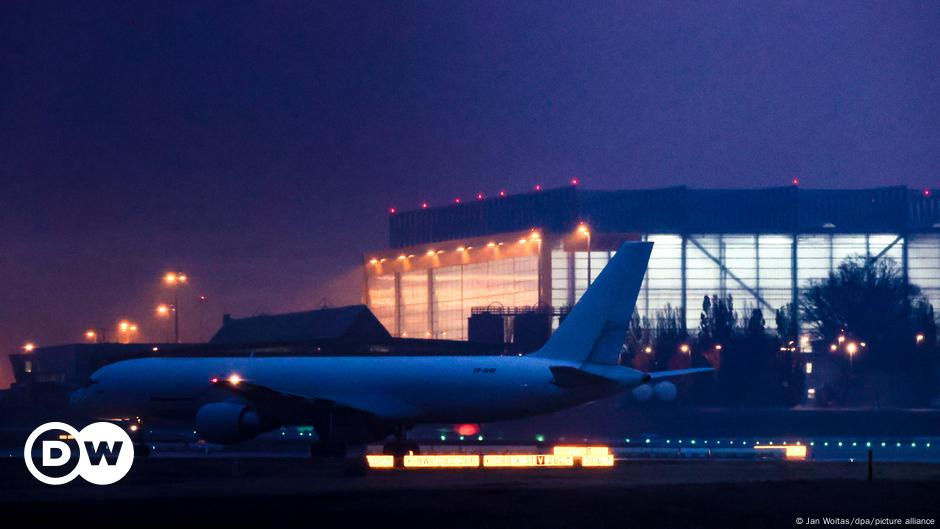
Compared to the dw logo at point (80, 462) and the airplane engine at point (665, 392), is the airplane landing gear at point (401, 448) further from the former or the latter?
the airplane engine at point (665, 392)

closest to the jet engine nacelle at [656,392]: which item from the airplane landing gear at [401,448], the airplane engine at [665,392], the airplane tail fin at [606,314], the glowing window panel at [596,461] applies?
the airplane engine at [665,392]

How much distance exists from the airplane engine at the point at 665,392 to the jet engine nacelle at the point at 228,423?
4890cm

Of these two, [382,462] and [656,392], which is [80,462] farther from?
[656,392]

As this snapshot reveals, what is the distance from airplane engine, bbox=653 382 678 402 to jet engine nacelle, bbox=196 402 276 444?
4890 cm

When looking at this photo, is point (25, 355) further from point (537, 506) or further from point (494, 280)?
point (537, 506)

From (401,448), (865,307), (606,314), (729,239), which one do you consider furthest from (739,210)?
(401,448)

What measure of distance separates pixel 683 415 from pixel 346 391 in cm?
4737

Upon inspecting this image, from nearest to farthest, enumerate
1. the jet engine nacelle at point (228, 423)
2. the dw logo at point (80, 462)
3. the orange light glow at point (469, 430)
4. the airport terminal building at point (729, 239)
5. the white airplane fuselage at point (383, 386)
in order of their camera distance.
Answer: the dw logo at point (80, 462)
the white airplane fuselage at point (383, 386)
the jet engine nacelle at point (228, 423)
the orange light glow at point (469, 430)
the airport terminal building at point (729, 239)

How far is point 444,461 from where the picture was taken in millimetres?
43844

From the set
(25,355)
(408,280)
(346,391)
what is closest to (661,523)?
(346,391)

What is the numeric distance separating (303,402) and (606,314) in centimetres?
1131

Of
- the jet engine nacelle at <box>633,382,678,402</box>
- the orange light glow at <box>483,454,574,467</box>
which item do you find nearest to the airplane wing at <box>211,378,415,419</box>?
the orange light glow at <box>483,454,574,467</box>

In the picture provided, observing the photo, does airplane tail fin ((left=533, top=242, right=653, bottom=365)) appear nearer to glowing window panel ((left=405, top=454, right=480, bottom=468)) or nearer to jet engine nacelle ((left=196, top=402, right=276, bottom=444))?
glowing window panel ((left=405, top=454, right=480, bottom=468))

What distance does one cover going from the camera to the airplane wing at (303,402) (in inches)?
2007
